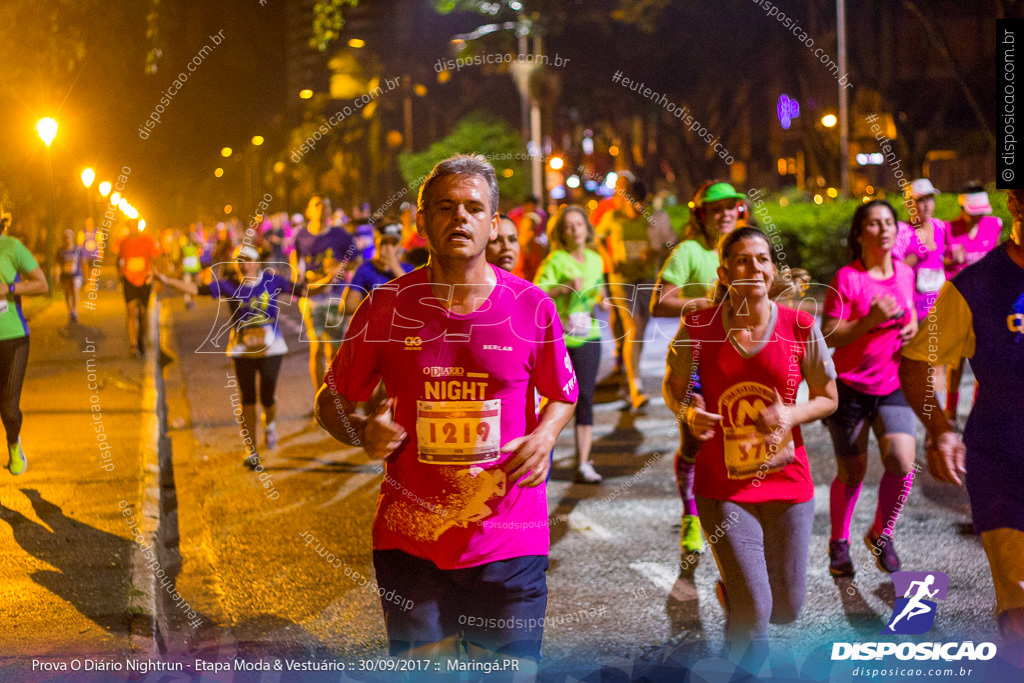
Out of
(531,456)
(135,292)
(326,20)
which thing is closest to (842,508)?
(531,456)

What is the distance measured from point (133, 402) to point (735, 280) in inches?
300

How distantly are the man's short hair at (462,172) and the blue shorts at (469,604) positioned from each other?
1.01 m

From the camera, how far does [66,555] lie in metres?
4.91

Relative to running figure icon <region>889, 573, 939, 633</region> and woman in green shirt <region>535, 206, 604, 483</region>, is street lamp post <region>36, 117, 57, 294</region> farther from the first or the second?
running figure icon <region>889, 573, 939, 633</region>

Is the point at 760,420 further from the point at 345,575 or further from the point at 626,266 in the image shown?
the point at 626,266

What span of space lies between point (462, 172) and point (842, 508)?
3.19 m

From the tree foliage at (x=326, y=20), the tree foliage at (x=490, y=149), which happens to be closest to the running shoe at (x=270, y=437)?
the tree foliage at (x=326, y=20)

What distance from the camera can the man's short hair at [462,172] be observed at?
3.06 m

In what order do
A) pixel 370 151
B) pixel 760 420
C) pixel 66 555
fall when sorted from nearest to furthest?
pixel 760 420
pixel 66 555
pixel 370 151

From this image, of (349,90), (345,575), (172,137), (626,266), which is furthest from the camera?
(349,90)

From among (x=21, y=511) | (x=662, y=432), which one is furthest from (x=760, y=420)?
(x=662, y=432)

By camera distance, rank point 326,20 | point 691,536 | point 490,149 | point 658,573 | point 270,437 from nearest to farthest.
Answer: point 658,573, point 691,536, point 326,20, point 270,437, point 490,149

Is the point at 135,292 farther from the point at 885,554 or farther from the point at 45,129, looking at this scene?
the point at 885,554

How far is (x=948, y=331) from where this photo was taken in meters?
3.45
